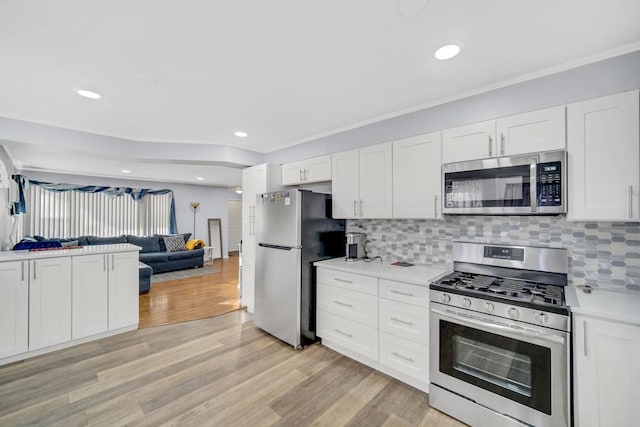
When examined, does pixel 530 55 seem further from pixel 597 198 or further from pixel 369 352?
→ pixel 369 352

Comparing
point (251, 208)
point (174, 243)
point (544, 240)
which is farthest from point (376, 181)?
point (174, 243)

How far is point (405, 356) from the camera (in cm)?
225

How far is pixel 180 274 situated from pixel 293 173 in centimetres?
472

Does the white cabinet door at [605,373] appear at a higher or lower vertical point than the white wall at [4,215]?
lower

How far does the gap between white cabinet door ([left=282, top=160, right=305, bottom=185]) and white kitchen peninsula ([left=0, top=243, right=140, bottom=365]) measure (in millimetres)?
2114

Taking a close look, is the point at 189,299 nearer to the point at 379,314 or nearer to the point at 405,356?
the point at 379,314

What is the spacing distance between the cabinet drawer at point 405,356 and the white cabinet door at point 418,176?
1.08 metres

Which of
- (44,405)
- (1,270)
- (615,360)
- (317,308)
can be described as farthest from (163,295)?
(615,360)

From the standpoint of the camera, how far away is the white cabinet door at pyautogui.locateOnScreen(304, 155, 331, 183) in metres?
3.24

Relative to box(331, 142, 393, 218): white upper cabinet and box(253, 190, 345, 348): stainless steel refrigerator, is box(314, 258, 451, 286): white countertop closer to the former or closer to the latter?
box(253, 190, 345, 348): stainless steel refrigerator

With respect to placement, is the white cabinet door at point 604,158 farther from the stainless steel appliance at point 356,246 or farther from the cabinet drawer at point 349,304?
the stainless steel appliance at point 356,246

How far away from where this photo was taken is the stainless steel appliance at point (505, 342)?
1.58 metres

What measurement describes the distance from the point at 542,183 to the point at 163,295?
18.2 ft

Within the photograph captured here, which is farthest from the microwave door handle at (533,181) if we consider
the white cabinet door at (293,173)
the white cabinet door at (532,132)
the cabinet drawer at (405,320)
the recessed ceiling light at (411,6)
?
the white cabinet door at (293,173)
